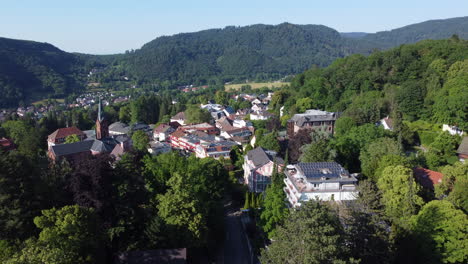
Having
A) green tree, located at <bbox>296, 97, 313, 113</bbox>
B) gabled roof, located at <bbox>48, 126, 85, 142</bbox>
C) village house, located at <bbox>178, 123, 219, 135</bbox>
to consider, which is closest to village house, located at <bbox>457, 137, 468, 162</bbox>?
green tree, located at <bbox>296, 97, 313, 113</bbox>

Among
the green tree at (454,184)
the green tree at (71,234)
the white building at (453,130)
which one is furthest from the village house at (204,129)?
the green tree at (71,234)

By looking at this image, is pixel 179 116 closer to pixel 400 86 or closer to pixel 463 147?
pixel 400 86

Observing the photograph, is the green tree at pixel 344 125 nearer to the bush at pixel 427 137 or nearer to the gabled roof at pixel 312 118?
the gabled roof at pixel 312 118

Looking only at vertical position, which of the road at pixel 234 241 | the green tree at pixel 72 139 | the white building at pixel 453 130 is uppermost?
the white building at pixel 453 130

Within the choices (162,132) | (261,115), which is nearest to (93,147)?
(162,132)

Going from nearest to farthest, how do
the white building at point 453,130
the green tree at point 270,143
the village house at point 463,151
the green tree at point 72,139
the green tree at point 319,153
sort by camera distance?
1. the green tree at point 319,153
2. the village house at point 463,151
3. the white building at point 453,130
4. the green tree at point 270,143
5. the green tree at point 72,139

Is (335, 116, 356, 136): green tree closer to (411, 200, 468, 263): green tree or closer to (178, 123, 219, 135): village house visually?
(411, 200, 468, 263): green tree
